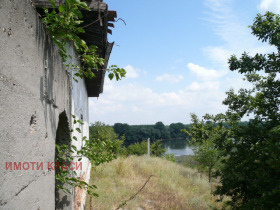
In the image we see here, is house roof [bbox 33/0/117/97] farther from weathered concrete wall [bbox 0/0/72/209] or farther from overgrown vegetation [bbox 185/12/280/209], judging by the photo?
overgrown vegetation [bbox 185/12/280/209]

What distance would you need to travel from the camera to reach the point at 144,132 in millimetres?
81750

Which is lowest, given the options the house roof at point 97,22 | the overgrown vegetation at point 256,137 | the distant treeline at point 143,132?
the distant treeline at point 143,132

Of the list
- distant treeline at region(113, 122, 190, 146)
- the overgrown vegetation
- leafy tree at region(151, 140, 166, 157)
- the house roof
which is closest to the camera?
the house roof

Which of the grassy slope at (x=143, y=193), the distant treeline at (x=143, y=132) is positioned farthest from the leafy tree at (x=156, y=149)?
the distant treeline at (x=143, y=132)

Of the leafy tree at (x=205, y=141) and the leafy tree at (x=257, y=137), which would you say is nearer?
the leafy tree at (x=257, y=137)

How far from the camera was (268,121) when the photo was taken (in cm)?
437

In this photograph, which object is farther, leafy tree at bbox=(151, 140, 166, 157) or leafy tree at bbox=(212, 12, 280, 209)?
leafy tree at bbox=(151, 140, 166, 157)

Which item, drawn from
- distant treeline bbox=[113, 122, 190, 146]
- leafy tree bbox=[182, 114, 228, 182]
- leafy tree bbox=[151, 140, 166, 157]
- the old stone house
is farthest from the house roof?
distant treeline bbox=[113, 122, 190, 146]

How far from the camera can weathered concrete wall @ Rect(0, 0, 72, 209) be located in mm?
1060

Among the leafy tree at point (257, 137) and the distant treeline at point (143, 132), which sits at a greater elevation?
the leafy tree at point (257, 137)

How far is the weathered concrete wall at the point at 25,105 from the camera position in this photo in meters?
1.06

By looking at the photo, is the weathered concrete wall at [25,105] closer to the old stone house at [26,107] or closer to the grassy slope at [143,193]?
the old stone house at [26,107]

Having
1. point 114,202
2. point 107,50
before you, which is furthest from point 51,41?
point 114,202

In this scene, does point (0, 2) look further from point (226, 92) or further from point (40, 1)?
point (226, 92)
